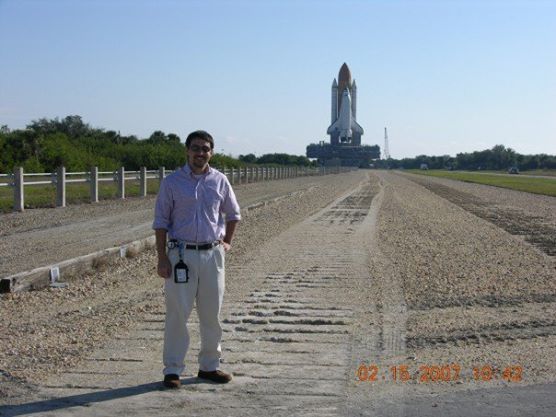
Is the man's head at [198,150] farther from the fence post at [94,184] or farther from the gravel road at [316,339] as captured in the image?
the fence post at [94,184]

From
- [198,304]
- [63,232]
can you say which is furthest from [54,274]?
[63,232]

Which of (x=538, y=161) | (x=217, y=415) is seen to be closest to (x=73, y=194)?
Answer: (x=217, y=415)

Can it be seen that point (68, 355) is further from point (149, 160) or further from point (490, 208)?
point (149, 160)

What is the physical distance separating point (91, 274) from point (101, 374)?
19.0ft

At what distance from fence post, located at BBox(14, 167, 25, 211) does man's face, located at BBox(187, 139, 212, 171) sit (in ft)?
56.7

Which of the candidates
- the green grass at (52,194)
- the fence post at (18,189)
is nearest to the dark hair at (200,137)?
the fence post at (18,189)

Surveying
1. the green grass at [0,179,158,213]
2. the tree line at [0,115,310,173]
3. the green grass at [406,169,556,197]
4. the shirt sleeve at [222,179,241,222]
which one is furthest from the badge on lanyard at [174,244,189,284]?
the green grass at [406,169,556,197]

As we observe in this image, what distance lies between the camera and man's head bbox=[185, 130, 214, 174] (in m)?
6.27

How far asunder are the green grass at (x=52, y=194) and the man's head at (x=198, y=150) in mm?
18503

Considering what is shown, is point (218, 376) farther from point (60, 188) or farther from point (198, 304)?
point (60, 188)

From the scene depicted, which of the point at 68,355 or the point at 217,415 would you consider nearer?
the point at 217,415

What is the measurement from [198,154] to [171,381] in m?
1.73

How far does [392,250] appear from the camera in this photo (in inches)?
634

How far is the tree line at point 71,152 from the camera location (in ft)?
118
